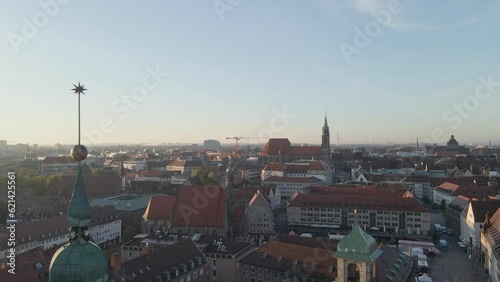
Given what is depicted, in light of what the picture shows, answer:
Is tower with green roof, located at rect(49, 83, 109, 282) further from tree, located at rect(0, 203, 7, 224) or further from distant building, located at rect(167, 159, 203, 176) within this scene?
distant building, located at rect(167, 159, 203, 176)

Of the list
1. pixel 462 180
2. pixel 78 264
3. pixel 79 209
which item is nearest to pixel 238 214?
pixel 79 209

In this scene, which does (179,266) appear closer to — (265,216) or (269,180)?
(265,216)

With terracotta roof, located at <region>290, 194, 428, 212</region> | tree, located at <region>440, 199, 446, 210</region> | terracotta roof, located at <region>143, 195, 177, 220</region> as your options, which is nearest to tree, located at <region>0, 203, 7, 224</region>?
terracotta roof, located at <region>143, 195, 177, 220</region>

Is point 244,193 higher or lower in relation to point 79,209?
lower

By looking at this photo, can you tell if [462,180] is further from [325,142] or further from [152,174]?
[152,174]

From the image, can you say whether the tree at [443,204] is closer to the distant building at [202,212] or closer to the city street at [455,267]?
the city street at [455,267]

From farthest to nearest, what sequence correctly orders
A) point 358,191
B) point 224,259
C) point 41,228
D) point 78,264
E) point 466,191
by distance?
point 358,191, point 466,191, point 41,228, point 224,259, point 78,264
